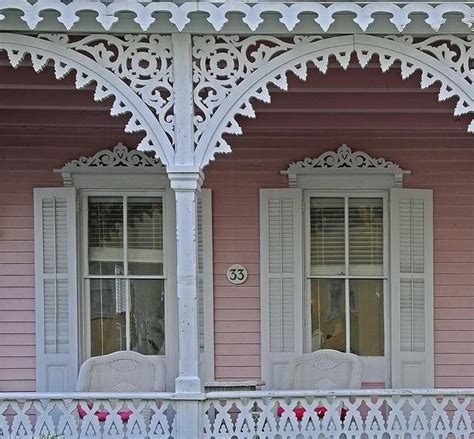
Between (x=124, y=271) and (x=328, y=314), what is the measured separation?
5.87ft

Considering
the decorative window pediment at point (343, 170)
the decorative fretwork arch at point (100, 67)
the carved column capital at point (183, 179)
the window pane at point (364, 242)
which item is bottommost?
the window pane at point (364, 242)

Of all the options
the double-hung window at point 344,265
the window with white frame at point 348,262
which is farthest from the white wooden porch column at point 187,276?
the double-hung window at point 344,265

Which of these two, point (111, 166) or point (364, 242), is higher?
point (111, 166)

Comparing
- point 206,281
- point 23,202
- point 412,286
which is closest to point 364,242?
point 412,286

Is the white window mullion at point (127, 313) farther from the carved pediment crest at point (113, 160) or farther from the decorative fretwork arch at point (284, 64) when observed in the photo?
the decorative fretwork arch at point (284, 64)

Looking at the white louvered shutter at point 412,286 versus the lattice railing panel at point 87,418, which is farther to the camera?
the white louvered shutter at point 412,286

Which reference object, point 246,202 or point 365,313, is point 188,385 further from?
point 365,313

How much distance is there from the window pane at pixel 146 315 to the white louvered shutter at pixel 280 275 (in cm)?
90

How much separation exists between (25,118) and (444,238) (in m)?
3.65

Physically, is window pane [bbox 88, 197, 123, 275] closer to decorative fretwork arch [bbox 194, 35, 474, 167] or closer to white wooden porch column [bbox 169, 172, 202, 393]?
white wooden porch column [bbox 169, 172, 202, 393]

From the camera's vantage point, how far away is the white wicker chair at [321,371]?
5797mm

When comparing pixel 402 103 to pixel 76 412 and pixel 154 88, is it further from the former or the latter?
pixel 76 412

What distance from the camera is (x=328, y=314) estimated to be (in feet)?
20.3

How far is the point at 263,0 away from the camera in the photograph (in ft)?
14.2
